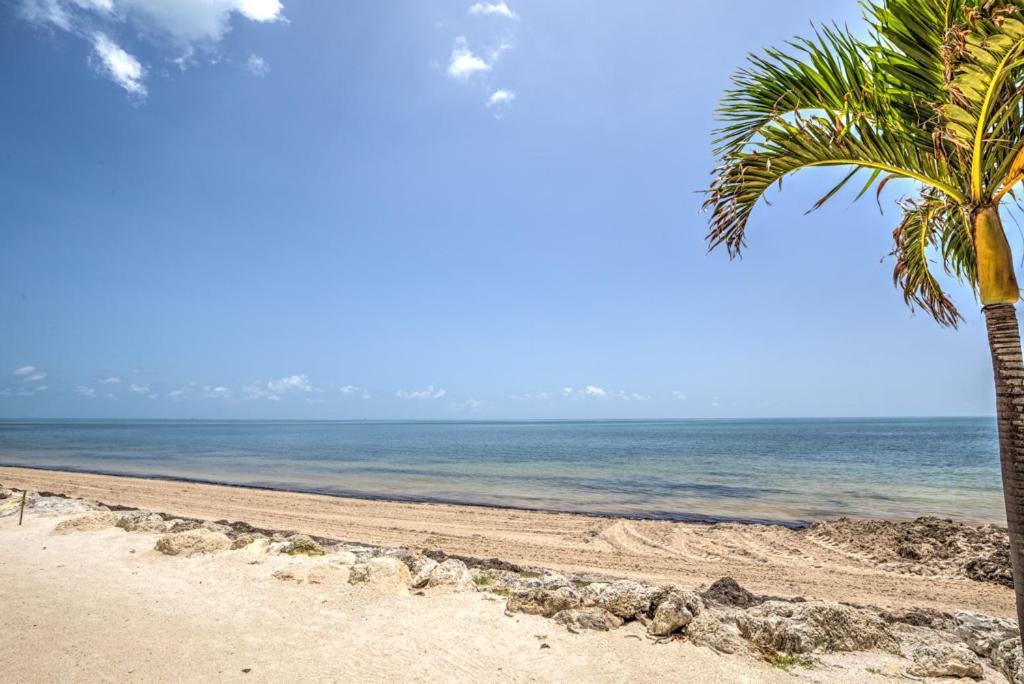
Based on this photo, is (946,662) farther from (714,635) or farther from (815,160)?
(815,160)

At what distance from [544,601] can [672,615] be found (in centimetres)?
141

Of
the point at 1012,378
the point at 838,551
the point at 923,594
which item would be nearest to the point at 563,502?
the point at 838,551

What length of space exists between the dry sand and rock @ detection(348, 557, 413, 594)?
451 centimetres

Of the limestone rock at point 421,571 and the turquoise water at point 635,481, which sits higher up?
the limestone rock at point 421,571

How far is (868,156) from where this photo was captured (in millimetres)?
3590

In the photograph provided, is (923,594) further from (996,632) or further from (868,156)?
(868,156)

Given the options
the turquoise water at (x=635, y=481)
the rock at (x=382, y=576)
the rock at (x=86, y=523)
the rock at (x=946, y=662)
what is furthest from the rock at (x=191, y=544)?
the turquoise water at (x=635, y=481)

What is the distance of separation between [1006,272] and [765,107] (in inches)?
74.4

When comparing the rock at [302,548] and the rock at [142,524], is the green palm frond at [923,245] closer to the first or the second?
the rock at [302,548]

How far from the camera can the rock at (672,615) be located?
5.12m

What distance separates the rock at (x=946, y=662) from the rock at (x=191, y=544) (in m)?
9.05

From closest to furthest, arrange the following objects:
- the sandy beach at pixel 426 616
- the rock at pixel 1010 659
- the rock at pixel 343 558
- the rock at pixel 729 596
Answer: the rock at pixel 1010 659 → the sandy beach at pixel 426 616 → the rock at pixel 729 596 → the rock at pixel 343 558

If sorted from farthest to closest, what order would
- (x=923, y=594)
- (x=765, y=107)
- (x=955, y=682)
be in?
(x=923, y=594), (x=955, y=682), (x=765, y=107)

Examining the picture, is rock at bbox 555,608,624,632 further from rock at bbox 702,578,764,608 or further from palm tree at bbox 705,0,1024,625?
palm tree at bbox 705,0,1024,625
